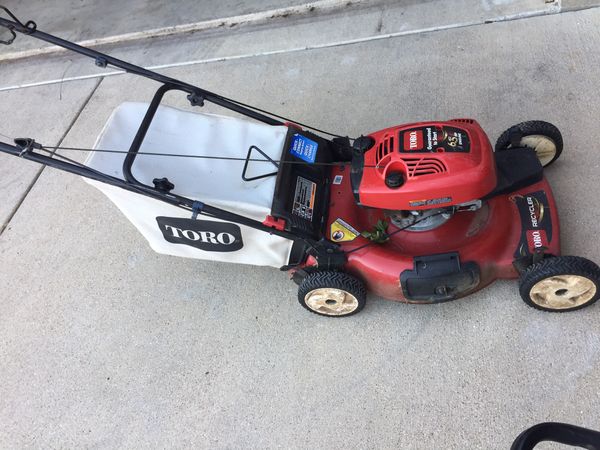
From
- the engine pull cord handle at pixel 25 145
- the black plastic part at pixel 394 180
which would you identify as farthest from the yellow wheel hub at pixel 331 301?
the engine pull cord handle at pixel 25 145

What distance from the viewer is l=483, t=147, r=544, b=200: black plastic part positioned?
1.81 m

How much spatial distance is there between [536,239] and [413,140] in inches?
22.8

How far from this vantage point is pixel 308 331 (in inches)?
80.1

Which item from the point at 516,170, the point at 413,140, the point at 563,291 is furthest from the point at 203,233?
the point at 563,291

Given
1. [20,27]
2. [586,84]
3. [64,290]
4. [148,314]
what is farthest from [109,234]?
[586,84]

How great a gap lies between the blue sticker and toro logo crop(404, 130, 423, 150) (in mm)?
372

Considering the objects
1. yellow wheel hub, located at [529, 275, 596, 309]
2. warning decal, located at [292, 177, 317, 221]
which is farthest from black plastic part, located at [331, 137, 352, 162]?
yellow wheel hub, located at [529, 275, 596, 309]

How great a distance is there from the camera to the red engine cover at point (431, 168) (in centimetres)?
156

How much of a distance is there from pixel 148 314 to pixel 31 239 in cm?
93

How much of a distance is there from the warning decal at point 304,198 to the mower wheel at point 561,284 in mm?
773

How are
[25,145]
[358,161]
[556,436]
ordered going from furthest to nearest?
[358,161] < [25,145] < [556,436]

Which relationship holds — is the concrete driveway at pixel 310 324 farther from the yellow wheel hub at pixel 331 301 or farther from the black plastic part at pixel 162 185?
the black plastic part at pixel 162 185

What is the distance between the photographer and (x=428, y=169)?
1.58m

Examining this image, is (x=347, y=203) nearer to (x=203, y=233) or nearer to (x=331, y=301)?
(x=331, y=301)
